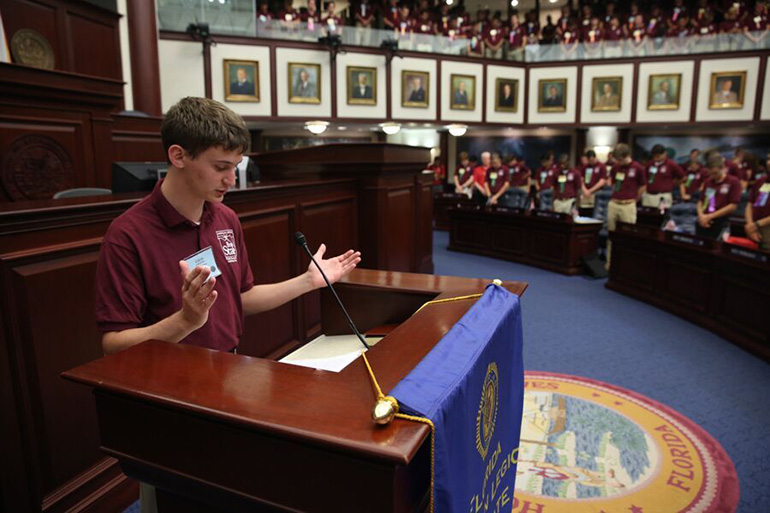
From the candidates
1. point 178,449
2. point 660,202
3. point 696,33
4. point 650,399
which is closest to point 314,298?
point 650,399

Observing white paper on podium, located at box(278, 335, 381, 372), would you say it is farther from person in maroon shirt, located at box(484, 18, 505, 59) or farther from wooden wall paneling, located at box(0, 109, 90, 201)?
person in maroon shirt, located at box(484, 18, 505, 59)

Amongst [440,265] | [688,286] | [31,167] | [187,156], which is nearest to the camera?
[187,156]

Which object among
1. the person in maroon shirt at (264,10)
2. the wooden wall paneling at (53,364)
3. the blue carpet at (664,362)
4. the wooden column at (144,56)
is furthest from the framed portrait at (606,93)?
the wooden wall paneling at (53,364)

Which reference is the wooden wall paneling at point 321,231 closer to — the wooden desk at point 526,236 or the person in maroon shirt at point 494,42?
the wooden desk at point 526,236

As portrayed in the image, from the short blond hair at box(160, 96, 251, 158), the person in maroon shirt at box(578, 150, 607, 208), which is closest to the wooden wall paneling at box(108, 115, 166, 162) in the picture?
the short blond hair at box(160, 96, 251, 158)

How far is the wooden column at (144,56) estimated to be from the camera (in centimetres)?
757

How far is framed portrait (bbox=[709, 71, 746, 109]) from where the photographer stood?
41.5 feet

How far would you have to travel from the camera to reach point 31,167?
4.18m

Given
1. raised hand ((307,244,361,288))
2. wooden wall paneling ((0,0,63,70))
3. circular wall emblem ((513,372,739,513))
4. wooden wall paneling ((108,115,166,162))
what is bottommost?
circular wall emblem ((513,372,739,513))

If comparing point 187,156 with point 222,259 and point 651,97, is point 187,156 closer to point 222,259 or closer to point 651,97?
point 222,259

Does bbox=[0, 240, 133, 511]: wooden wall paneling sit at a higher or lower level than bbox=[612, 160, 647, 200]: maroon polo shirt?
lower

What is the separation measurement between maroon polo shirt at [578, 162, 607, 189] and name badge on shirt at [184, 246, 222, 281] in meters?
8.64

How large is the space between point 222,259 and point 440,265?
6311 millimetres

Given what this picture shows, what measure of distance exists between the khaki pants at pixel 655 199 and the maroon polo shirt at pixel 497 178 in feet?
7.83
